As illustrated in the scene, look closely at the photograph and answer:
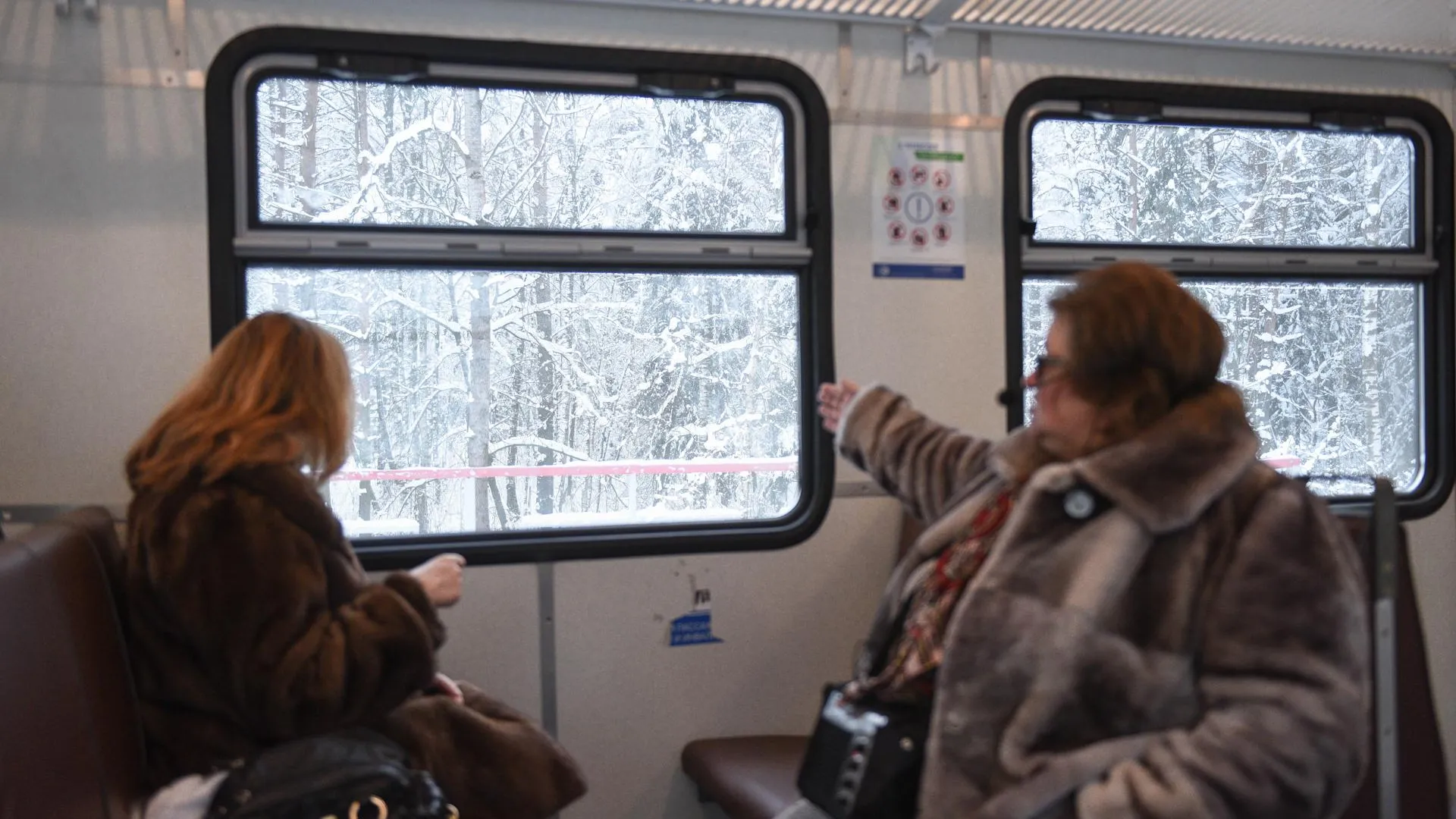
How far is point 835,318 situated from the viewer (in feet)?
11.4

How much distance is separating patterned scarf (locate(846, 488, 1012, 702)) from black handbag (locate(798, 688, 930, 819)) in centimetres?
3

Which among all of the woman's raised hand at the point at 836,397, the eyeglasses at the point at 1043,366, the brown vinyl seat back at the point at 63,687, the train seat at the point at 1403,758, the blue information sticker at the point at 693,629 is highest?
the eyeglasses at the point at 1043,366

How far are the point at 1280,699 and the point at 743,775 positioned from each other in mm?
1667

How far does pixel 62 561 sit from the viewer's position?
6.78ft

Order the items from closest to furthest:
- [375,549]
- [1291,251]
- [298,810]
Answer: [298,810], [375,549], [1291,251]

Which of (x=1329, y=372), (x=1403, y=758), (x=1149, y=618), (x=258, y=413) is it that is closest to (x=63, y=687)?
(x=258, y=413)

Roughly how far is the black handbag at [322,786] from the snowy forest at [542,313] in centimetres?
120

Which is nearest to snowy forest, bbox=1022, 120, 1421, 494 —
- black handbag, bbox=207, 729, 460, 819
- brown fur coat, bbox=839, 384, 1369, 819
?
brown fur coat, bbox=839, 384, 1369, 819

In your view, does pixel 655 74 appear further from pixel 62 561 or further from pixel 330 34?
pixel 62 561

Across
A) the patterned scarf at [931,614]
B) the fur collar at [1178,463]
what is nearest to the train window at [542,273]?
the patterned scarf at [931,614]

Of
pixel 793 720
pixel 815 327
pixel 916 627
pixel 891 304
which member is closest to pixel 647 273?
pixel 815 327

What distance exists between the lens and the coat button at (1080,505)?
1820 mm

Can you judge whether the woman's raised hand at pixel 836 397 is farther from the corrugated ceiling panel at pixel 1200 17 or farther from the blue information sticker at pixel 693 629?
the corrugated ceiling panel at pixel 1200 17

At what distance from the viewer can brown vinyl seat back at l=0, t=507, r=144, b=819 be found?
1708mm
